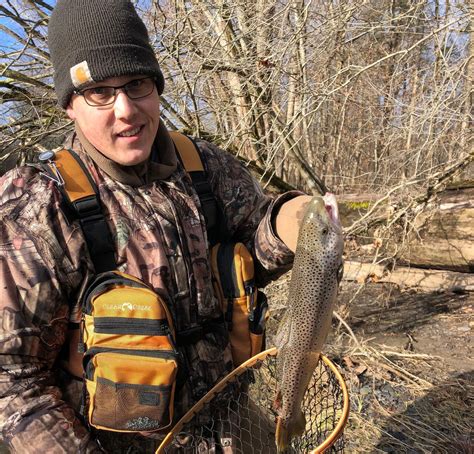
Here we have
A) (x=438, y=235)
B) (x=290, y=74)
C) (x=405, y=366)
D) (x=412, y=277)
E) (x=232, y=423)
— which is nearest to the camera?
(x=232, y=423)

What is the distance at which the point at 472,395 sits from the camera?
192 inches

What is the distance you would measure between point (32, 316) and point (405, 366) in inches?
194

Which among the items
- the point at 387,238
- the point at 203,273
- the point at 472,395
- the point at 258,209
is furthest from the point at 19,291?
the point at 387,238

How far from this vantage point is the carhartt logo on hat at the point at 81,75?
205 cm

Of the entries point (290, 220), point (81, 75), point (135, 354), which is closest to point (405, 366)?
point (290, 220)

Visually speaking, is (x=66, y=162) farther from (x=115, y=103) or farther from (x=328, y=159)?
(x=328, y=159)

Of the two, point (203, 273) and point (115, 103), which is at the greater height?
point (115, 103)

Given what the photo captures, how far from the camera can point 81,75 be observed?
2055 mm

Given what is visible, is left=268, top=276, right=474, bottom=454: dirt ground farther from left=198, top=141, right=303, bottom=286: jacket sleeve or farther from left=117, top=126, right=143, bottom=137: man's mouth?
left=117, top=126, right=143, bottom=137: man's mouth

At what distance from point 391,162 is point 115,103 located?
19.8 feet

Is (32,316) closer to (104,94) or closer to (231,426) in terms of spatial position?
(104,94)

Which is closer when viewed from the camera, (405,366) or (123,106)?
(123,106)

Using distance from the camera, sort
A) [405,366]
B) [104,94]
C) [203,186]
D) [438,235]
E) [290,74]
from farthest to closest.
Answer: [438,235], [290,74], [405,366], [203,186], [104,94]

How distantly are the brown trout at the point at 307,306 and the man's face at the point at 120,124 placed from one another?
0.91 m
